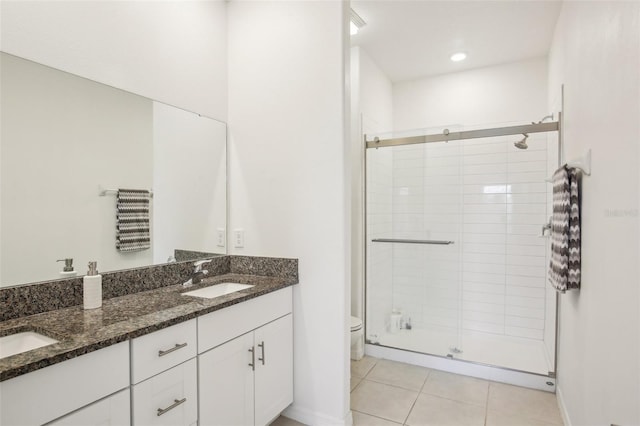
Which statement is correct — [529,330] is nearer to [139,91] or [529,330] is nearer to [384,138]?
[384,138]

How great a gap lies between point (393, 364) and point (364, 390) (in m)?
0.54

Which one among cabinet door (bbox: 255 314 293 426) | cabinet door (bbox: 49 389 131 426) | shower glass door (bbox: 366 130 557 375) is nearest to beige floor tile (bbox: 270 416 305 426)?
cabinet door (bbox: 255 314 293 426)

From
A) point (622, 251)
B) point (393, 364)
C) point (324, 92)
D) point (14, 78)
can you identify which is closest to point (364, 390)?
point (393, 364)

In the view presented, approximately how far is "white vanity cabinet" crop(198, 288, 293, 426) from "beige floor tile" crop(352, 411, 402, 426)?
1.45 feet

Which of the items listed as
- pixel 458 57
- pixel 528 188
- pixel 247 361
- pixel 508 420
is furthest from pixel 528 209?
pixel 247 361

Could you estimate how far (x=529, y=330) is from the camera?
3.39 metres

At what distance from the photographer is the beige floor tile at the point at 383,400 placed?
2.20 meters

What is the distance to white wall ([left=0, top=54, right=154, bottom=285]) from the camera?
1371mm

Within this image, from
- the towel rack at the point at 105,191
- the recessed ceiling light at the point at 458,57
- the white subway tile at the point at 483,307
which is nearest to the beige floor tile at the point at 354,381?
the white subway tile at the point at 483,307

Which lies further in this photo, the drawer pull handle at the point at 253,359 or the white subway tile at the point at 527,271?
the white subway tile at the point at 527,271

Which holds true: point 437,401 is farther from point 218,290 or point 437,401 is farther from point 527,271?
point 527,271

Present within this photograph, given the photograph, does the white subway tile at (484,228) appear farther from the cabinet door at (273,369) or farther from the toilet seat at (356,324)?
the cabinet door at (273,369)

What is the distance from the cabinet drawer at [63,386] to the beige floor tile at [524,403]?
7.48ft

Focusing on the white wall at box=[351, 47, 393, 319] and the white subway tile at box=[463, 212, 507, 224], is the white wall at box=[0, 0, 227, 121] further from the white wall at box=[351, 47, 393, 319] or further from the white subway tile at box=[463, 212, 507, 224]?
the white subway tile at box=[463, 212, 507, 224]
